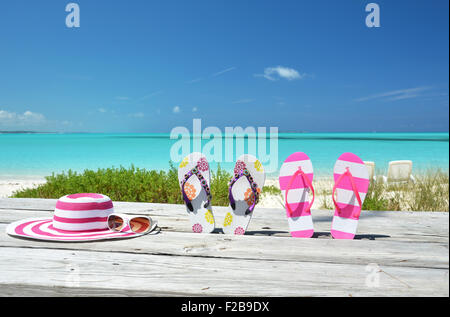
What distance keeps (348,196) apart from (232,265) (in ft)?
2.64

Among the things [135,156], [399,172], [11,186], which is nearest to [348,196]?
[399,172]

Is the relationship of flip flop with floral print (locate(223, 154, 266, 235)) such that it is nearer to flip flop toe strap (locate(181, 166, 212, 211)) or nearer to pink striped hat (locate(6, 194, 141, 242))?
flip flop toe strap (locate(181, 166, 212, 211))

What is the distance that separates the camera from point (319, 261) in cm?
134

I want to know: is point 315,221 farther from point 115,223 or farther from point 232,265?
point 115,223

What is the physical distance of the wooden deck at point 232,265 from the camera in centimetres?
111

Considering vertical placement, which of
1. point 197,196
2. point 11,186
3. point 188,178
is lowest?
point 11,186

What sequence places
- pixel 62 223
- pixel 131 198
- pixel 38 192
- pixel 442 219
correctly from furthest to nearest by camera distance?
pixel 38 192 < pixel 131 198 < pixel 442 219 < pixel 62 223

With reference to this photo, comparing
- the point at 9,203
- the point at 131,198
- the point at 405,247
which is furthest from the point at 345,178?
the point at 131,198

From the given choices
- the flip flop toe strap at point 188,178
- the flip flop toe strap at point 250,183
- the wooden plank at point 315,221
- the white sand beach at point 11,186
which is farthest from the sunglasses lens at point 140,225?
the white sand beach at point 11,186

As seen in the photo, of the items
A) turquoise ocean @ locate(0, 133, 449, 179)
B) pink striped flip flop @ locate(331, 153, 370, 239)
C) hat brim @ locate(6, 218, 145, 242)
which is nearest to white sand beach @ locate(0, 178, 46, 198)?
turquoise ocean @ locate(0, 133, 449, 179)

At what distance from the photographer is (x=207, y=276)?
3.92 ft
